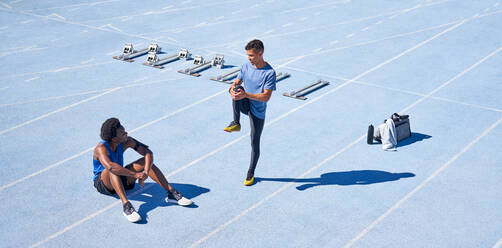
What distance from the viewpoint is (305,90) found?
1298 centimetres

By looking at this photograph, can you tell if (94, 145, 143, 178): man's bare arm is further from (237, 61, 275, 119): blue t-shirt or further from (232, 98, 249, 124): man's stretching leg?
(237, 61, 275, 119): blue t-shirt

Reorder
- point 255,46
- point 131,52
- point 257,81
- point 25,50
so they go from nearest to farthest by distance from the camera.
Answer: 1. point 255,46
2. point 257,81
3. point 131,52
4. point 25,50

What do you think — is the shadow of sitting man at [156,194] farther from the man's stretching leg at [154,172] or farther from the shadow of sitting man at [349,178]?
the shadow of sitting man at [349,178]

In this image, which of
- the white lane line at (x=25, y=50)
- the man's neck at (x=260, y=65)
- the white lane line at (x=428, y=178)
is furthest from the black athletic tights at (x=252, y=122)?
the white lane line at (x=25, y=50)

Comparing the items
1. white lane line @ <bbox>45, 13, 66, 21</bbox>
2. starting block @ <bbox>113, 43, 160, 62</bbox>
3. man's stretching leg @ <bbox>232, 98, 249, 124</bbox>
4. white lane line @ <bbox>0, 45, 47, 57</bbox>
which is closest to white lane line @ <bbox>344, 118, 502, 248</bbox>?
man's stretching leg @ <bbox>232, 98, 249, 124</bbox>

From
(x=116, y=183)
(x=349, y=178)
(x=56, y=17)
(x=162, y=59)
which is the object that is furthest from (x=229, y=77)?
(x=56, y=17)

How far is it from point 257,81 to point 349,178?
2362 mm

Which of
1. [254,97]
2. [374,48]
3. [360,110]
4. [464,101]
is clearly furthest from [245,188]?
[374,48]

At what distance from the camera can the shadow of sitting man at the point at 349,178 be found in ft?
29.4

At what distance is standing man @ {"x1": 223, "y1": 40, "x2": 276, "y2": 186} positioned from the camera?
7887 millimetres

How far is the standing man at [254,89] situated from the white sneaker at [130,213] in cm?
170

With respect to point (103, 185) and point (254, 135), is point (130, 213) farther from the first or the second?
point (254, 135)

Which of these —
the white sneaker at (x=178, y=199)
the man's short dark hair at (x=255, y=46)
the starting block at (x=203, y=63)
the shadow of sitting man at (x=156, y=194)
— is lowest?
the shadow of sitting man at (x=156, y=194)

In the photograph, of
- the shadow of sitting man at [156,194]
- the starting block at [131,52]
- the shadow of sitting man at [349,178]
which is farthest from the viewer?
the starting block at [131,52]
